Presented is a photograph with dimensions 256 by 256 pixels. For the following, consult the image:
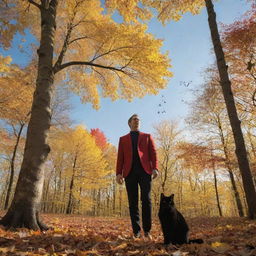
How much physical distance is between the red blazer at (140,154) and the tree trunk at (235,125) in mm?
2857

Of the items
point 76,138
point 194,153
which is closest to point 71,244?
point 194,153

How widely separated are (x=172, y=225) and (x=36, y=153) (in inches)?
105

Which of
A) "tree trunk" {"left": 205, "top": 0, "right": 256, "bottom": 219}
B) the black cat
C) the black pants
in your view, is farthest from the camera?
"tree trunk" {"left": 205, "top": 0, "right": 256, "bottom": 219}

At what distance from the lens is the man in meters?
3.49

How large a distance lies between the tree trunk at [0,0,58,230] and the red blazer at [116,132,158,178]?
1.46m

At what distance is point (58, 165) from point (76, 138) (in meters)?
3.16

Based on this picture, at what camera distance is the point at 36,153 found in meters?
3.88

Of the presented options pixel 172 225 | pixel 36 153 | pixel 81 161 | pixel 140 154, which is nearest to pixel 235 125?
pixel 140 154

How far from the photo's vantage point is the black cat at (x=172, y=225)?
2.62 m

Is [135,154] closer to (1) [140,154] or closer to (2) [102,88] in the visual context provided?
(1) [140,154]

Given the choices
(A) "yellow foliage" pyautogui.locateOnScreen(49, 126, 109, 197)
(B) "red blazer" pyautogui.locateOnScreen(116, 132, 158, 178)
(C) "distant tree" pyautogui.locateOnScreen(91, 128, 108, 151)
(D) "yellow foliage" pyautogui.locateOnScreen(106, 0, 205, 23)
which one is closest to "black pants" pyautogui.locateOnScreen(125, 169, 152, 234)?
(B) "red blazer" pyautogui.locateOnScreen(116, 132, 158, 178)

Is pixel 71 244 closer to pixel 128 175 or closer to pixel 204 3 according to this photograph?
pixel 128 175

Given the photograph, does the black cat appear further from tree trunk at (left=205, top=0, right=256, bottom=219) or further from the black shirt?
tree trunk at (left=205, top=0, right=256, bottom=219)

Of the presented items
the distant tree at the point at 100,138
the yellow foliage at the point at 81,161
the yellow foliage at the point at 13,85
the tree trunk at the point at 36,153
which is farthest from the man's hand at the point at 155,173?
the distant tree at the point at 100,138
